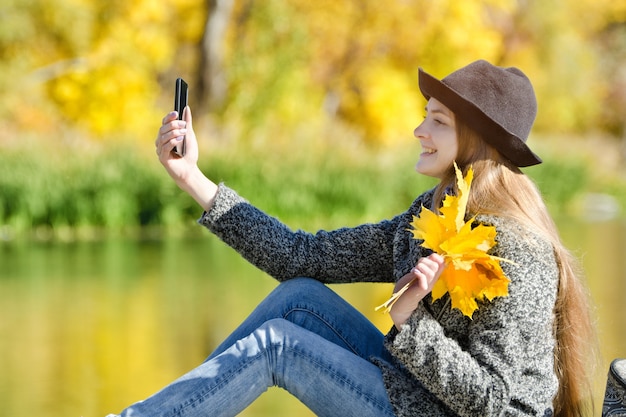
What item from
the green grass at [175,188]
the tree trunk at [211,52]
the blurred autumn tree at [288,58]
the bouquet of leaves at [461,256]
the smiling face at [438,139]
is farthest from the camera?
the tree trunk at [211,52]

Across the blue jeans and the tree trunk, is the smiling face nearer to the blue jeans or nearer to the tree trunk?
the blue jeans

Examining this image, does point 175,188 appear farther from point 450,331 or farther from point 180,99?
point 450,331

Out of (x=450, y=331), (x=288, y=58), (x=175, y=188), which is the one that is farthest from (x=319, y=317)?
(x=288, y=58)

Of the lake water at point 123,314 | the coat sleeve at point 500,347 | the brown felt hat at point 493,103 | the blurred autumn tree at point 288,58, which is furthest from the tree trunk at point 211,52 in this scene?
the coat sleeve at point 500,347

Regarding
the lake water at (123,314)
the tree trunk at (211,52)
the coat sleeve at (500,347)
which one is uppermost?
the tree trunk at (211,52)

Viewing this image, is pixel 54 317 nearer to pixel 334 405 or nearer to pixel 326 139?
pixel 334 405

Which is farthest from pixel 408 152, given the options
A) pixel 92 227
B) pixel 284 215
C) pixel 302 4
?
pixel 302 4

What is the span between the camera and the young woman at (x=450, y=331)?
7.21ft

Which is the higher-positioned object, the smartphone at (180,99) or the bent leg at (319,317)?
the smartphone at (180,99)

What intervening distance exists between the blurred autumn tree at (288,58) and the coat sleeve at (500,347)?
10.8 m

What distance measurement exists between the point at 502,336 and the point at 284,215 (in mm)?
8586

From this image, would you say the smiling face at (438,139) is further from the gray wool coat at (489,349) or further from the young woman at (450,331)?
the gray wool coat at (489,349)

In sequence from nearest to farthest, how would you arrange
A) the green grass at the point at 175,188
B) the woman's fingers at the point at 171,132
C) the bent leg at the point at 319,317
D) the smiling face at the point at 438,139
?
the smiling face at the point at 438,139 → the bent leg at the point at 319,317 → the woman's fingers at the point at 171,132 → the green grass at the point at 175,188

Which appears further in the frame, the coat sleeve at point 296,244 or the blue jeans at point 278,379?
the coat sleeve at point 296,244
